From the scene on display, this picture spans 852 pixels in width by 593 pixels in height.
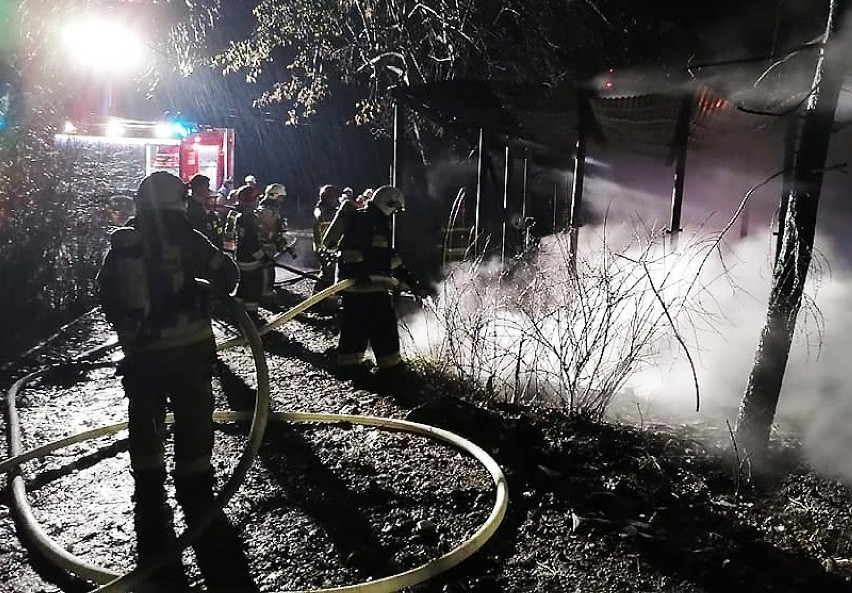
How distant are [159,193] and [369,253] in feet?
8.73

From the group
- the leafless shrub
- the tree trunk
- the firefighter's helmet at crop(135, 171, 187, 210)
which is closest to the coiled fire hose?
the firefighter's helmet at crop(135, 171, 187, 210)

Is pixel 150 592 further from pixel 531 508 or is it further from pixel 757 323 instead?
pixel 757 323

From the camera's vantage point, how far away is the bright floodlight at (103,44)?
10.3 m

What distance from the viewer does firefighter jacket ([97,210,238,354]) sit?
140 inches

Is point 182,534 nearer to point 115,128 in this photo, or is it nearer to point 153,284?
point 153,284

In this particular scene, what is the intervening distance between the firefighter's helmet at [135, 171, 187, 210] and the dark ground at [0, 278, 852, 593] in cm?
171

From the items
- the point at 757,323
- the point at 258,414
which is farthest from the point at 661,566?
the point at 757,323

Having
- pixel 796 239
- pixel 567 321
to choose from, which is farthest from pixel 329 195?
pixel 796 239

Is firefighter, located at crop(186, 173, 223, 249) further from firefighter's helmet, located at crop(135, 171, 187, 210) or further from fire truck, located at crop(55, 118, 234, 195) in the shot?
firefighter's helmet, located at crop(135, 171, 187, 210)

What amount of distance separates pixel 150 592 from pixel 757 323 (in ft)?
22.0

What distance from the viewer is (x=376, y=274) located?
613 centimetres

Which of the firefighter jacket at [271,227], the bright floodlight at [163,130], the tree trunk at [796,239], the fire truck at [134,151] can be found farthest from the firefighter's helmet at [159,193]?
the bright floodlight at [163,130]

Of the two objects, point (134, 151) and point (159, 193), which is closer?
point (159, 193)

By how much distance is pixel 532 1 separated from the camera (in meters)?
9.41
